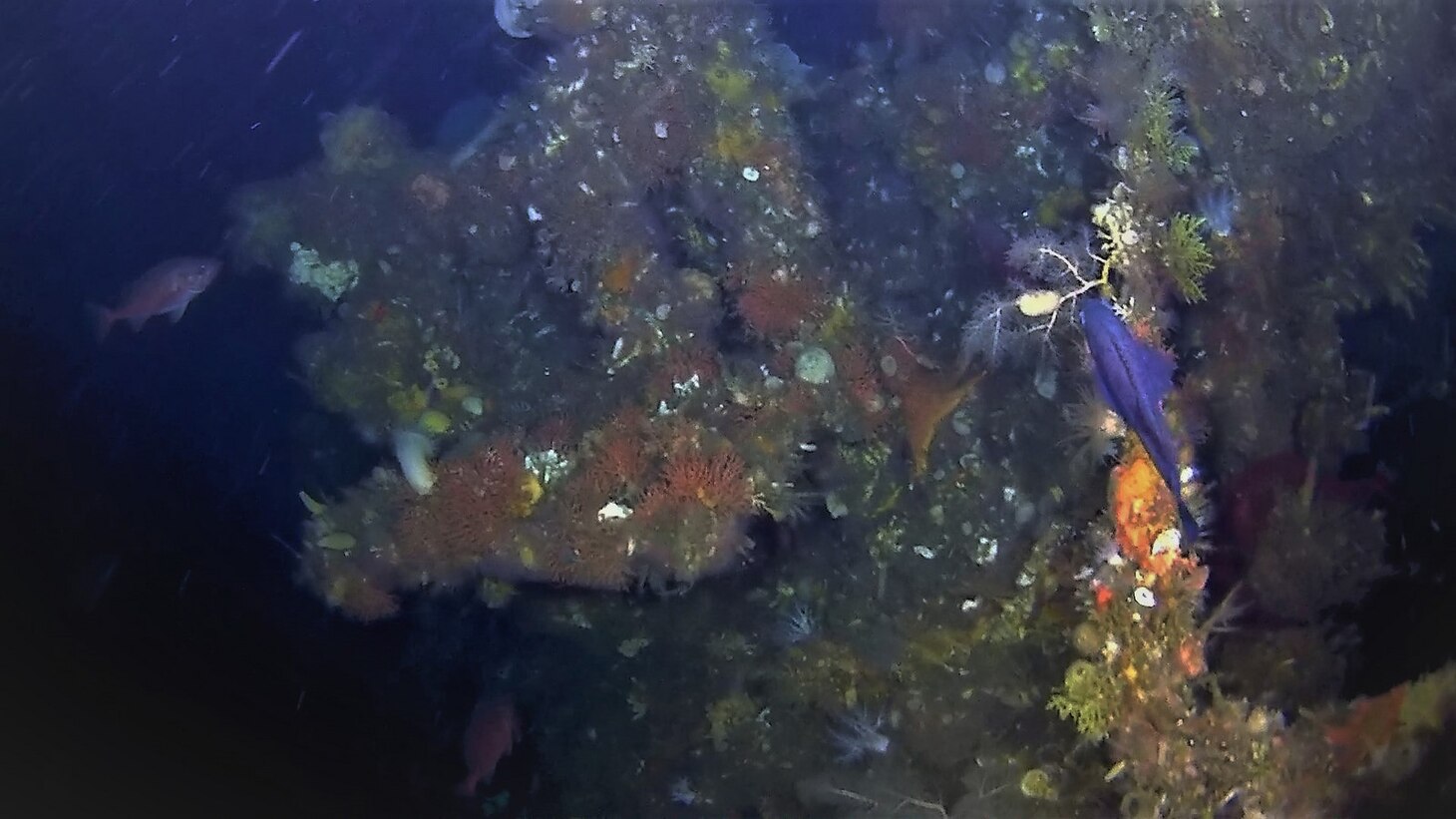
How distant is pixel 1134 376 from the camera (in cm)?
280

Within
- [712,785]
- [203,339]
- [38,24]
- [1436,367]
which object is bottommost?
[712,785]

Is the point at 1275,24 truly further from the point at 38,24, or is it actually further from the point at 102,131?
the point at 38,24

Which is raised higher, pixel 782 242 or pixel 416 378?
pixel 782 242

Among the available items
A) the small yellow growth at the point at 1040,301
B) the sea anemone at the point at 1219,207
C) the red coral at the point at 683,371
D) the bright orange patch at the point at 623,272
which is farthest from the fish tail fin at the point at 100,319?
the sea anemone at the point at 1219,207

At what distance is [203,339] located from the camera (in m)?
5.20

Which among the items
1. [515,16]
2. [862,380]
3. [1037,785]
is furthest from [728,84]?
[1037,785]

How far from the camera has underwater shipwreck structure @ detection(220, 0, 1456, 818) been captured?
12.1ft

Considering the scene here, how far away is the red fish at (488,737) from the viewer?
4.61m

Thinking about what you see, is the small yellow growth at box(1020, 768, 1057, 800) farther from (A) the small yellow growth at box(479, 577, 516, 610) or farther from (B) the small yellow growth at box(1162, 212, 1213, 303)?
(A) the small yellow growth at box(479, 577, 516, 610)

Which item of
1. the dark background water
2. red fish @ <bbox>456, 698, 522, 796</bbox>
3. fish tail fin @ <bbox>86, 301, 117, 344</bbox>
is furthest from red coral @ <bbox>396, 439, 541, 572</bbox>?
fish tail fin @ <bbox>86, 301, 117, 344</bbox>

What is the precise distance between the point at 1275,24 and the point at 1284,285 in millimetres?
1370

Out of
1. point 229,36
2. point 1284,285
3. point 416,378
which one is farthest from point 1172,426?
point 229,36

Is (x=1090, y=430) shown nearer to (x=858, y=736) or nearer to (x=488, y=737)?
(x=858, y=736)

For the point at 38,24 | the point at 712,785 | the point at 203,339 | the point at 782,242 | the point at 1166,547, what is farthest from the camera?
the point at 38,24
